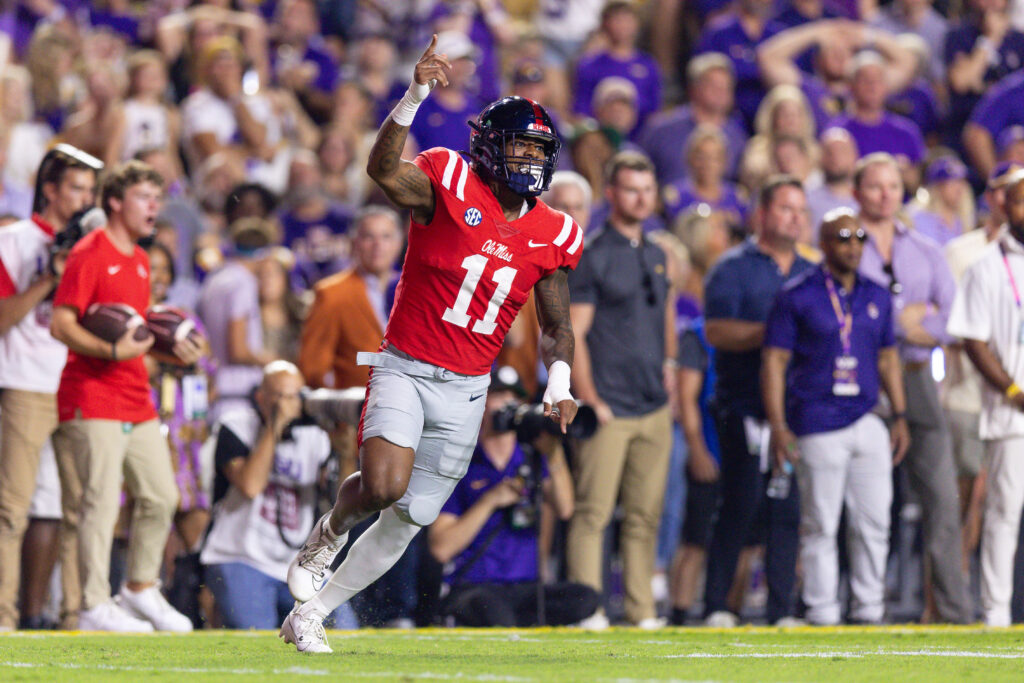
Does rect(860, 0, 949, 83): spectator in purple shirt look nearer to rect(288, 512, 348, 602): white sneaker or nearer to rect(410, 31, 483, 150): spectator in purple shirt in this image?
rect(410, 31, 483, 150): spectator in purple shirt

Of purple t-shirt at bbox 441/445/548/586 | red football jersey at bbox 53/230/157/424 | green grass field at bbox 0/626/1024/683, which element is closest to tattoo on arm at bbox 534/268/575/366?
green grass field at bbox 0/626/1024/683

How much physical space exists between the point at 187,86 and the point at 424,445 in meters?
7.75

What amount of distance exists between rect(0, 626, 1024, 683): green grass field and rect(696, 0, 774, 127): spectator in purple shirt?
680cm

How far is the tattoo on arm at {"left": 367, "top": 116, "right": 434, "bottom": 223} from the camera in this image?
5535 mm

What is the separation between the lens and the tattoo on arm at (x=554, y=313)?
6.14 meters

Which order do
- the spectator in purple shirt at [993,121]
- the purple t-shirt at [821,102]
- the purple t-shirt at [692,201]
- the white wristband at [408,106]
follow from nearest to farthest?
the white wristband at [408,106] < the purple t-shirt at [692,201] < the spectator in purple shirt at [993,121] < the purple t-shirt at [821,102]

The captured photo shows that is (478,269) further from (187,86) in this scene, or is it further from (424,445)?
(187,86)

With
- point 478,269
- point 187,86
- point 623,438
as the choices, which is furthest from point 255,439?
point 187,86

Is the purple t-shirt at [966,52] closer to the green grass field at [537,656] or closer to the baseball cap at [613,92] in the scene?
the baseball cap at [613,92]

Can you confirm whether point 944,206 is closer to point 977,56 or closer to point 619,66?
point 977,56

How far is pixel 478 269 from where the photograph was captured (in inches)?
232

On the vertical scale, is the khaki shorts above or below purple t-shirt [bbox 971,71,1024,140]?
below

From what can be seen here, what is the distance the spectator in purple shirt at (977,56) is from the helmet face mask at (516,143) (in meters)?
8.31

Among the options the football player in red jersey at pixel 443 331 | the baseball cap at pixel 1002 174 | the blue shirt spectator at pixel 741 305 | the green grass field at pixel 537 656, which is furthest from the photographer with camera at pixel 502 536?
the baseball cap at pixel 1002 174
